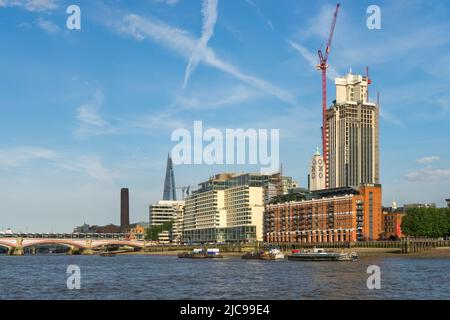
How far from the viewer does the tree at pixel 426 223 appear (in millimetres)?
174625

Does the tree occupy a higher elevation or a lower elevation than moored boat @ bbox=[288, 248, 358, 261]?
higher

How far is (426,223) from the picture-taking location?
174500 millimetres

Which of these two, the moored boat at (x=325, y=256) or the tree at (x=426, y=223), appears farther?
the tree at (x=426, y=223)

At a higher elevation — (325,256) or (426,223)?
(426,223)

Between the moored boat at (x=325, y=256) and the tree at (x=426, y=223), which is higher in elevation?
the tree at (x=426, y=223)

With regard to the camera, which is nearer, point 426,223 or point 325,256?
point 325,256

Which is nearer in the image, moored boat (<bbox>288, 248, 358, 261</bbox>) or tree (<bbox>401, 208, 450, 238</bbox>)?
moored boat (<bbox>288, 248, 358, 261</bbox>)

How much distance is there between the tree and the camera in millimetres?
174625
